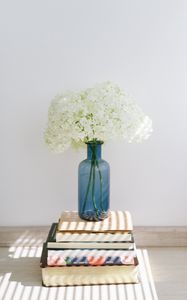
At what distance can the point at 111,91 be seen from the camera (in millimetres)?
1247

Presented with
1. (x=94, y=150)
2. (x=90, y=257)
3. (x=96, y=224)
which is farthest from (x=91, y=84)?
(x=90, y=257)

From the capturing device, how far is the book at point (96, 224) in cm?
126

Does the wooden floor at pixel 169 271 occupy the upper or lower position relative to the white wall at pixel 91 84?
lower

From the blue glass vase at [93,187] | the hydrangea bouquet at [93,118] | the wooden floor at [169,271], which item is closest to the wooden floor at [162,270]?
the wooden floor at [169,271]

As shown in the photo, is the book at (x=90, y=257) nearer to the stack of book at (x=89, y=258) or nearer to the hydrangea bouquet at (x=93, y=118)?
the stack of book at (x=89, y=258)

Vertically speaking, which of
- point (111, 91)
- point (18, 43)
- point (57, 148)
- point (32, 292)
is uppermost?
point (18, 43)

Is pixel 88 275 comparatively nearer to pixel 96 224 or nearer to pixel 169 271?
pixel 96 224

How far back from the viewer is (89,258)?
1243 mm

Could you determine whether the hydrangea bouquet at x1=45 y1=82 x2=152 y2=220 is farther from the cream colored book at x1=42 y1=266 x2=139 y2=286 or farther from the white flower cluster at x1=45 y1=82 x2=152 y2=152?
the cream colored book at x1=42 y1=266 x2=139 y2=286

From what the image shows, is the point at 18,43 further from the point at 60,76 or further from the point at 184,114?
the point at 184,114

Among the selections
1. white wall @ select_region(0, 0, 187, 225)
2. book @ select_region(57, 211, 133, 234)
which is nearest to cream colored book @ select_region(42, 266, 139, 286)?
book @ select_region(57, 211, 133, 234)

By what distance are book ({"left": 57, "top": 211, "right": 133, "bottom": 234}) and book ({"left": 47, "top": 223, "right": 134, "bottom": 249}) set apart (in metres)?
0.01

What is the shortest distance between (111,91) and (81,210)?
0.40m

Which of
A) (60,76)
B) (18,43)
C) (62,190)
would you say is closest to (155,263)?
(62,190)
